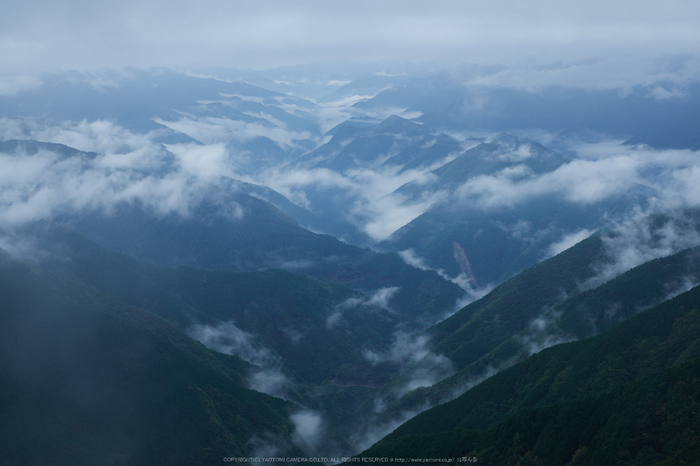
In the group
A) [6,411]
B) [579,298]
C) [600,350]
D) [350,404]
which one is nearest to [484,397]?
[600,350]

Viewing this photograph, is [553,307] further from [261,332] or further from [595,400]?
[261,332]

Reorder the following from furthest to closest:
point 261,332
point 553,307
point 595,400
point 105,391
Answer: point 261,332
point 553,307
point 105,391
point 595,400

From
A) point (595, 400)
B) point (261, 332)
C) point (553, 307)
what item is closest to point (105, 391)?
point (261, 332)

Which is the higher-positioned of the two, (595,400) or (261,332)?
(261,332)

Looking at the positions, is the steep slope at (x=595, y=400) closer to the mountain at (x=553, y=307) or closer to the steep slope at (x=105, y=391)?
the mountain at (x=553, y=307)

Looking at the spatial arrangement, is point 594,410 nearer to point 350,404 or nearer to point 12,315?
point 350,404

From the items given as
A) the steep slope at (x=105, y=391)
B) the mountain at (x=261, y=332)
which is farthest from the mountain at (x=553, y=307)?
the steep slope at (x=105, y=391)

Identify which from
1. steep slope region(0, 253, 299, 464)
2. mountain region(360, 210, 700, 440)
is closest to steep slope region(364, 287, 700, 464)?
mountain region(360, 210, 700, 440)
